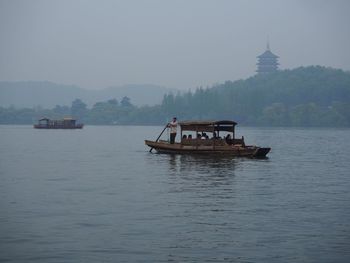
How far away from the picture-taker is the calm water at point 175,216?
43.0 feet

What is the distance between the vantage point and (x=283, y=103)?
169000 millimetres

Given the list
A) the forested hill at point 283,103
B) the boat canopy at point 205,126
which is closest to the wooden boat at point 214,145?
the boat canopy at point 205,126

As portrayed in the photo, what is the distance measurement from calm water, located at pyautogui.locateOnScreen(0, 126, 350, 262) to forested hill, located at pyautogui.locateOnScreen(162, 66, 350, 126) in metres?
125

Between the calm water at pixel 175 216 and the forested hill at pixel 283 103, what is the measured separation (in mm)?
125430

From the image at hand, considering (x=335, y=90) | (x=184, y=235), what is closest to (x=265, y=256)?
(x=184, y=235)

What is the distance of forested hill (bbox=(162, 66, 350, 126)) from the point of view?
153 metres

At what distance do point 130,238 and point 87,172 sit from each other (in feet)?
53.3

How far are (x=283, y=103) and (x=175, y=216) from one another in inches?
6102

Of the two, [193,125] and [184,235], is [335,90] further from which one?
[184,235]

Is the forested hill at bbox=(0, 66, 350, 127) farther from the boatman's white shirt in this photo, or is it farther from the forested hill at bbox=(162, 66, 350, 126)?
the boatman's white shirt

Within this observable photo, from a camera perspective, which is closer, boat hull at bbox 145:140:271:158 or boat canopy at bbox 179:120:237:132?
boat hull at bbox 145:140:271:158

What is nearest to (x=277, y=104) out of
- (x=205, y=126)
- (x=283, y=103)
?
(x=283, y=103)

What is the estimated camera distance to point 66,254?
12898 millimetres

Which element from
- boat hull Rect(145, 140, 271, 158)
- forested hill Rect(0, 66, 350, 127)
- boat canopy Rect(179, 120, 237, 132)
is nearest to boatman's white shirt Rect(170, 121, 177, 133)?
boat canopy Rect(179, 120, 237, 132)
